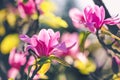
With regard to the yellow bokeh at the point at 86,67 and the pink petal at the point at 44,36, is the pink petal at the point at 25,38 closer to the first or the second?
the pink petal at the point at 44,36

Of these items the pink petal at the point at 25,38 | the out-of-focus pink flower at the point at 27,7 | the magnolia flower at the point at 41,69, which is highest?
the out-of-focus pink flower at the point at 27,7

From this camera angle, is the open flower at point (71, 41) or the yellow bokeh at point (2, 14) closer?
the open flower at point (71, 41)

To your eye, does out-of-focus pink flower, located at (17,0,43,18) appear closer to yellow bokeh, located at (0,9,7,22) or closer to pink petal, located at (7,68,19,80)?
yellow bokeh, located at (0,9,7,22)

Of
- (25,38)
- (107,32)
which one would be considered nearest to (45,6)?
(25,38)

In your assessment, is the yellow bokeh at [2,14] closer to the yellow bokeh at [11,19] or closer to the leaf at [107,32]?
the yellow bokeh at [11,19]

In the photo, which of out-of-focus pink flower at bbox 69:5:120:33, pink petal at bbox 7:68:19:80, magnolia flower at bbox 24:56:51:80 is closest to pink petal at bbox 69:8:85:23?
out-of-focus pink flower at bbox 69:5:120:33

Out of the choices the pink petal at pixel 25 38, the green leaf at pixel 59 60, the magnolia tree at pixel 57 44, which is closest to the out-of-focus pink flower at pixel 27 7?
the magnolia tree at pixel 57 44

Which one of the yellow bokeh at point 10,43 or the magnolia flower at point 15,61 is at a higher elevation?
the yellow bokeh at point 10,43

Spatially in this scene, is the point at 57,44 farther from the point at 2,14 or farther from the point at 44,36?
the point at 2,14
